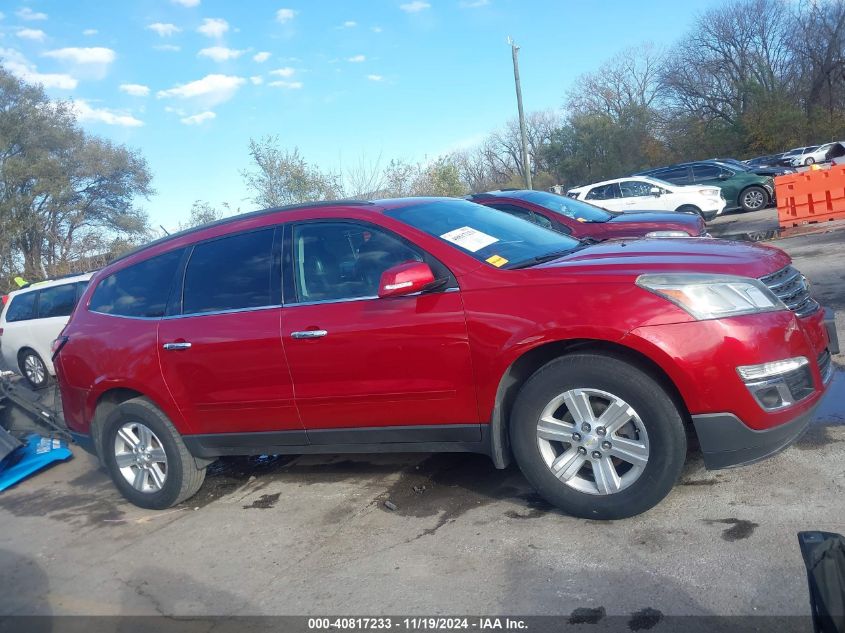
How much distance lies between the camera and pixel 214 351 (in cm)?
472

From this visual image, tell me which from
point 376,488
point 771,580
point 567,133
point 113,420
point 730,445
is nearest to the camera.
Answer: point 771,580

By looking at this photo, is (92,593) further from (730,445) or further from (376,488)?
(730,445)

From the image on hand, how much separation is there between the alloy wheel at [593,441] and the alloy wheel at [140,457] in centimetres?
286

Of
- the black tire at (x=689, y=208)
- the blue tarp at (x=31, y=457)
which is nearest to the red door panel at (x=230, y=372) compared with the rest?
the blue tarp at (x=31, y=457)

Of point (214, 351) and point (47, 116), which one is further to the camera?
point (47, 116)

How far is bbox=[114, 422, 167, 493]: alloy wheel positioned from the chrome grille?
4.05 metres

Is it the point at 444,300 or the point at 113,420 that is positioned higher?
the point at 444,300

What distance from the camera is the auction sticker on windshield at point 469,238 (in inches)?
167

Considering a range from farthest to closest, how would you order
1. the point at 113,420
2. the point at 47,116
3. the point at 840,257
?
the point at 47,116, the point at 840,257, the point at 113,420

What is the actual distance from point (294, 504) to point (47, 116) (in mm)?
31680

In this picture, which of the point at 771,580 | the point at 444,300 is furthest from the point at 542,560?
the point at 444,300

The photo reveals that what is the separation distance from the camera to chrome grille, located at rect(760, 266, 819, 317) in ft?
12.3

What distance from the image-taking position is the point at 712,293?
3.55m

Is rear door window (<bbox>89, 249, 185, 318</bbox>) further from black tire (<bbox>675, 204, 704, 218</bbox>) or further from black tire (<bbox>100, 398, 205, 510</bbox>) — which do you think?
black tire (<bbox>675, 204, 704, 218</bbox>)
